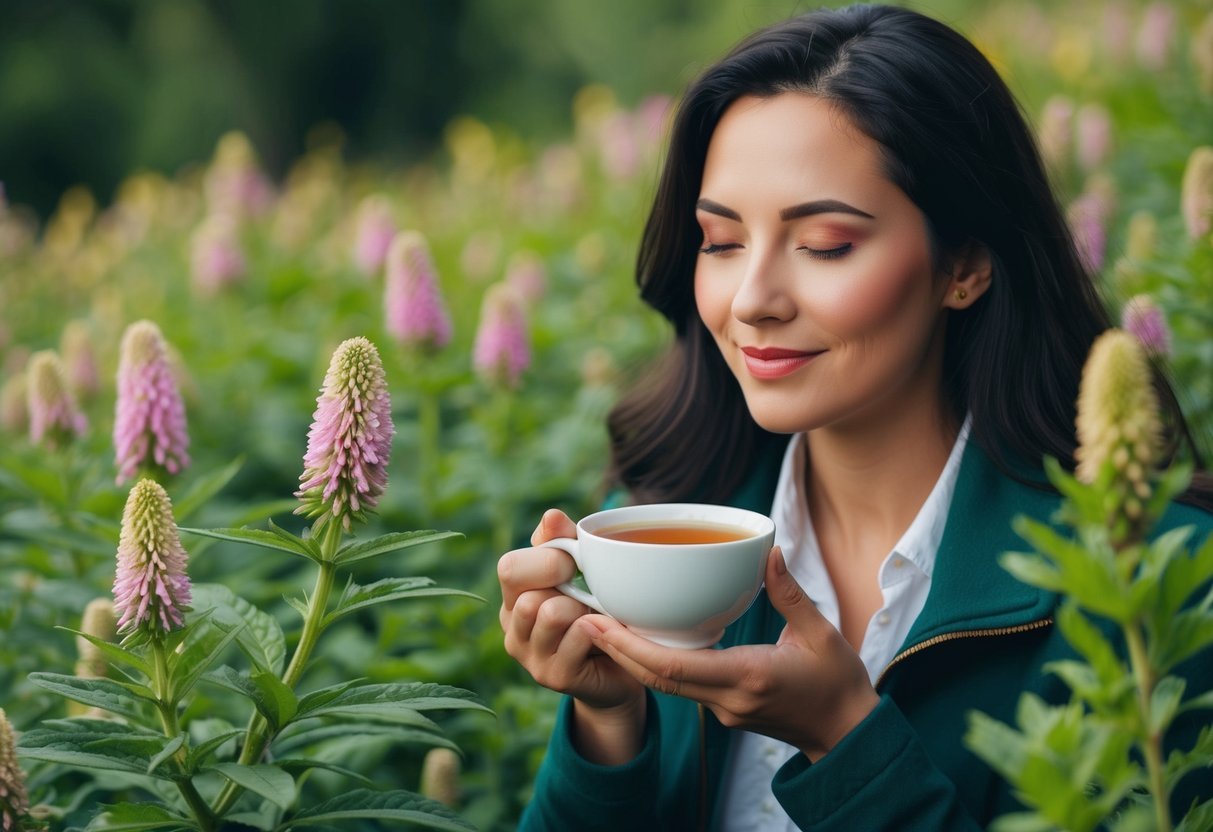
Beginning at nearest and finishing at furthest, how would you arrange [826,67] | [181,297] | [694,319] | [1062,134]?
1. [826,67]
2. [694,319]
3. [1062,134]
4. [181,297]

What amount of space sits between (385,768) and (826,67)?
1.81 metres

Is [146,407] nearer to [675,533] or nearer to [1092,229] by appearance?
[675,533]

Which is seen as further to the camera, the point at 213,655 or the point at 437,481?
the point at 437,481

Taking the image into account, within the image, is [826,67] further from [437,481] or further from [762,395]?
[437,481]

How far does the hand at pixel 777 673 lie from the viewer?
155cm

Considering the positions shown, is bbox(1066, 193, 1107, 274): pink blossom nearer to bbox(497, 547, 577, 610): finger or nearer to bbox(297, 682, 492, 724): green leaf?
bbox(497, 547, 577, 610): finger

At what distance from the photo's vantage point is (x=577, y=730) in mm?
1959

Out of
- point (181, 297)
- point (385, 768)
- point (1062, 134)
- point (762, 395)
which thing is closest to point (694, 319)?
point (762, 395)

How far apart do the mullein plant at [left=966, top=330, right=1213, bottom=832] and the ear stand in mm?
983

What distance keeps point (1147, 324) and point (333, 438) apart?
6.00ft

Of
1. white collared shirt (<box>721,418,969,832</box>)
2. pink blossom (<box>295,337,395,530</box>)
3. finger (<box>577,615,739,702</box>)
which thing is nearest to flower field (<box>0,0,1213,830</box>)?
pink blossom (<box>295,337,395,530</box>)

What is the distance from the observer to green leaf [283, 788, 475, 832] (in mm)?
1614

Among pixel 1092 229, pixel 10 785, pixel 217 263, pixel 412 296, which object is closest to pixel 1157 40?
pixel 1092 229

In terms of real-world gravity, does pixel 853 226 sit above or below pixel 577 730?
above
